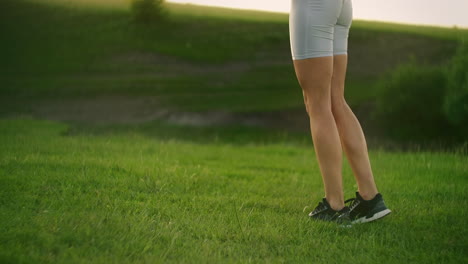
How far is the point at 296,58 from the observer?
13.8ft

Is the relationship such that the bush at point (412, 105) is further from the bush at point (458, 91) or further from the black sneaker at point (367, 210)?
the black sneaker at point (367, 210)

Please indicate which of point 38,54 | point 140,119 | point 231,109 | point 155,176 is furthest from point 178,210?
point 38,54

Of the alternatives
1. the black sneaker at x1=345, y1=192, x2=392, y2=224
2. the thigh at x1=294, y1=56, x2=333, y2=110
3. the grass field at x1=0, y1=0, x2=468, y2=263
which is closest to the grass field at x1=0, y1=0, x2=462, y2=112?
the grass field at x1=0, y1=0, x2=468, y2=263

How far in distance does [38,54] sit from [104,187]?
4119cm

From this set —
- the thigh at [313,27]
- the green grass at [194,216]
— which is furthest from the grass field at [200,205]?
the thigh at [313,27]

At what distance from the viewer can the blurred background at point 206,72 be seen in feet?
126

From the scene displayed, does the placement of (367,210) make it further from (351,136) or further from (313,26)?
(313,26)

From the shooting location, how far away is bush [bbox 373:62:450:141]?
146 ft

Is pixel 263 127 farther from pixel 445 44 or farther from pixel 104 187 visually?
pixel 104 187

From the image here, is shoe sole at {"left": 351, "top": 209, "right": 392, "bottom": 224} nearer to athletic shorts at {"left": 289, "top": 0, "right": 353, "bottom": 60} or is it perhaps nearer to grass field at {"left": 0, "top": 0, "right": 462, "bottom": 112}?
athletic shorts at {"left": 289, "top": 0, "right": 353, "bottom": 60}

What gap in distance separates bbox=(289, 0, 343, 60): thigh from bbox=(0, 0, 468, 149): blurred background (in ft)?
98.0

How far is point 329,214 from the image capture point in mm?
4352

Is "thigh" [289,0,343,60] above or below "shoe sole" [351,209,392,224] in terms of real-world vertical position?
above

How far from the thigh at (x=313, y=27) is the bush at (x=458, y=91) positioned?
33.6 meters
